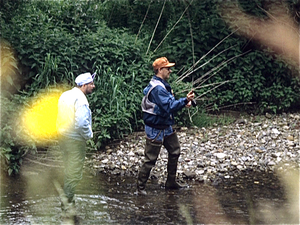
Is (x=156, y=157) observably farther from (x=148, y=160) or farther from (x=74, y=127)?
(x=74, y=127)

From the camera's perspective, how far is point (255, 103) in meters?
11.7

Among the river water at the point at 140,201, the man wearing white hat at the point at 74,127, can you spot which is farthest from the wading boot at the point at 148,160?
the man wearing white hat at the point at 74,127

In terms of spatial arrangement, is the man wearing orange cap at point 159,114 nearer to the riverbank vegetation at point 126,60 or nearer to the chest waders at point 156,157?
the chest waders at point 156,157

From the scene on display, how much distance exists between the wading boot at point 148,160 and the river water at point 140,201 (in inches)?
5.7

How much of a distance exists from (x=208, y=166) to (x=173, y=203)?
1.76 metres

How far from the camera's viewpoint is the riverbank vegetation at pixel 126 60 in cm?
920

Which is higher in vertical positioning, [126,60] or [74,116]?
[126,60]

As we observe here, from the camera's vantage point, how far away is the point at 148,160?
285 inches

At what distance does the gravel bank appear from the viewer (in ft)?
27.7

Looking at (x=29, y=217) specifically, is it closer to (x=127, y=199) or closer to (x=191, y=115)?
(x=127, y=199)

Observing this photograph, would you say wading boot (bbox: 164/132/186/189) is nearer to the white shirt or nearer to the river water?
the river water

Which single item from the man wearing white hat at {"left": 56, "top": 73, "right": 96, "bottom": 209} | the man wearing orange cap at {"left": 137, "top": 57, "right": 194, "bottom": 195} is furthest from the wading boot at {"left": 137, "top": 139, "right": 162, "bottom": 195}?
the man wearing white hat at {"left": 56, "top": 73, "right": 96, "bottom": 209}

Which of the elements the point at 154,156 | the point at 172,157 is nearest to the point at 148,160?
the point at 154,156

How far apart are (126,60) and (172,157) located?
142 inches
